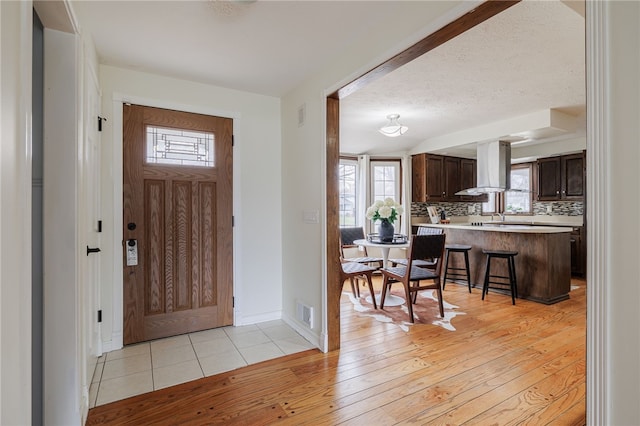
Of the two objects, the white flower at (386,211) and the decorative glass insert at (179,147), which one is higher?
the decorative glass insert at (179,147)

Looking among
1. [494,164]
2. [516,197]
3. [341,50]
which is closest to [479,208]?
[516,197]

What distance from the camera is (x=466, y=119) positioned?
4.27 meters

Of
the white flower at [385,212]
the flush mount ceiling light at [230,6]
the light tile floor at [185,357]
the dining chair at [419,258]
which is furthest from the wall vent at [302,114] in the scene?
the light tile floor at [185,357]

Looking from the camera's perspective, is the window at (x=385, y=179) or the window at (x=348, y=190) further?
the window at (x=385, y=179)

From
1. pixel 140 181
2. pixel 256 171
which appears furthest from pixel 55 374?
pixel 256 171

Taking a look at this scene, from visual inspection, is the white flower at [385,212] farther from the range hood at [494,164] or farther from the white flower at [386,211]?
the range hood at [494,164]

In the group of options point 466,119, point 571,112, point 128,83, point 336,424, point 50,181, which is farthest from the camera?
point 466,119

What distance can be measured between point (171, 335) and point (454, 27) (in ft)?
10.5

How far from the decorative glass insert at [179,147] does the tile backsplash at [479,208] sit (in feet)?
13.9

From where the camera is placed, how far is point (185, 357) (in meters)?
2.46

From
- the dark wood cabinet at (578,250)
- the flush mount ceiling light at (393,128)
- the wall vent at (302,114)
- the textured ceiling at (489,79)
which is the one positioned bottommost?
the dark wood cabinet at (578,250)

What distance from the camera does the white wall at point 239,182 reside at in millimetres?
2586
